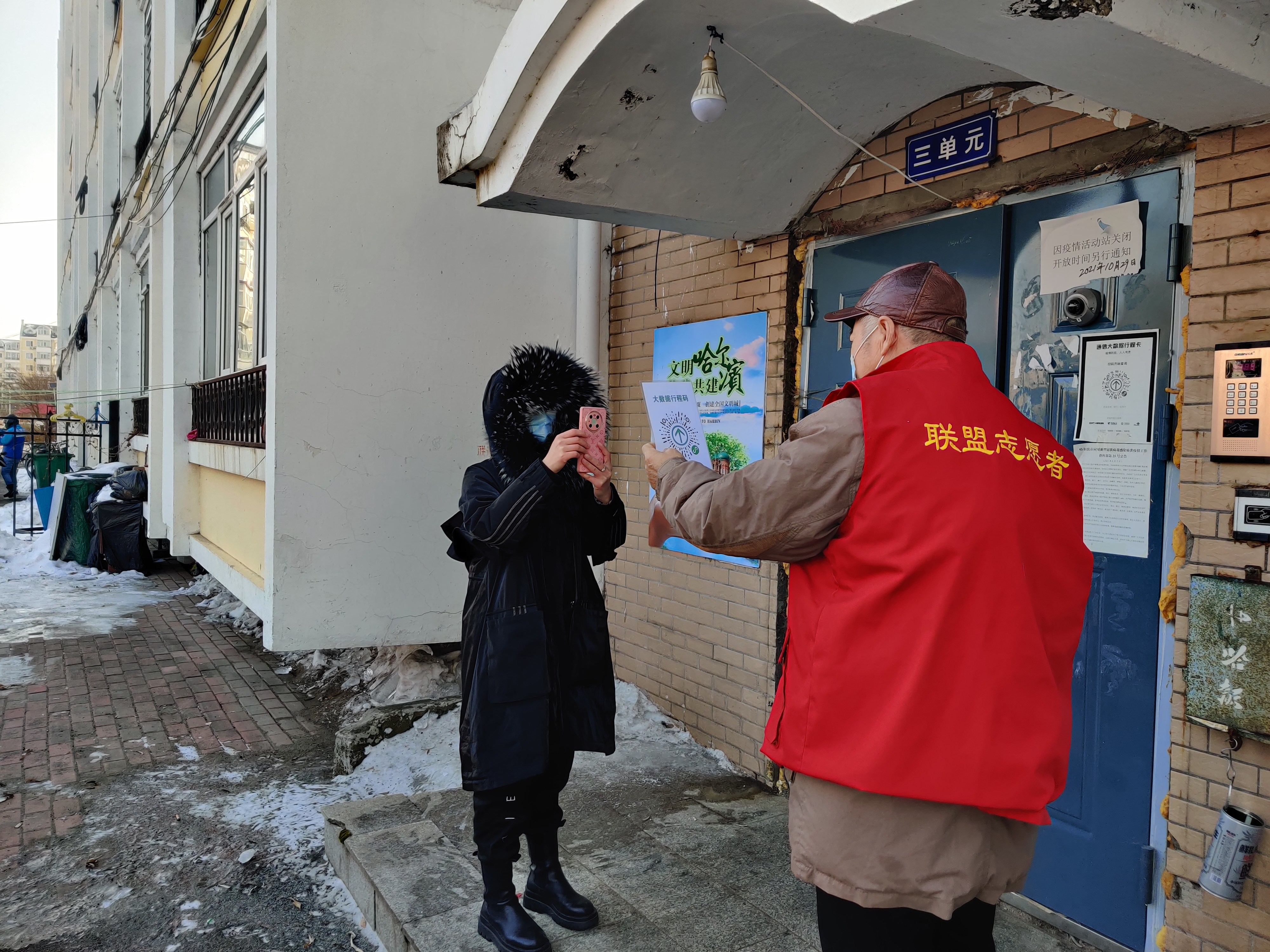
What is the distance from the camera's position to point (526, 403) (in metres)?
2.90

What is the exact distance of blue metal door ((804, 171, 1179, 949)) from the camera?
2.78 m

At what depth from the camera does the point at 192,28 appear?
823 cm

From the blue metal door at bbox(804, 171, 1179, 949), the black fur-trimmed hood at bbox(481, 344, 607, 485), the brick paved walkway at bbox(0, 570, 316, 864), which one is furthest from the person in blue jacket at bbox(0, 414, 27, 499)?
the blue metal door at bbox(804, 171, 1179, 949)

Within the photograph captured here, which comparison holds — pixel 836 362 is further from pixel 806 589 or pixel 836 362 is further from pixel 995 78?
pixel 806 589

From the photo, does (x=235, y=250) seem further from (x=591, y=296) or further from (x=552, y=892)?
(x=552, y=892)

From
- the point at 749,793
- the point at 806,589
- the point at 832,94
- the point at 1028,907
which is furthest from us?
the point at 749,793

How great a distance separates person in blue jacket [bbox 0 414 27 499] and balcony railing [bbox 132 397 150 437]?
4180mm

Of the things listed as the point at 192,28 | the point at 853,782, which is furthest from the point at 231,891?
the point at 192,28

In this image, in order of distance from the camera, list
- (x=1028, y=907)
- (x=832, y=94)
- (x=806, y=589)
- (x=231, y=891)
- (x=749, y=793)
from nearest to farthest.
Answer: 1. (x=806, y=589)
2. (x=1028, y=907)
3. (x=832, y=94)
4. (x=231, y=891)
5. (x=749, y=793)

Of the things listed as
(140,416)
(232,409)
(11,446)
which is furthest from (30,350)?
(232,409)

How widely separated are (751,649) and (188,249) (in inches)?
279

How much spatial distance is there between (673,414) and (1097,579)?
64.8 inches

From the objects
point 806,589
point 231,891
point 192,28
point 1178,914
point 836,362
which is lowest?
point 231,891

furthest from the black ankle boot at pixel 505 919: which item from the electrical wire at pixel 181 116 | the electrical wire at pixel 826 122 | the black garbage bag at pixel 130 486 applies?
the black garbage bag at pixel 130 486
